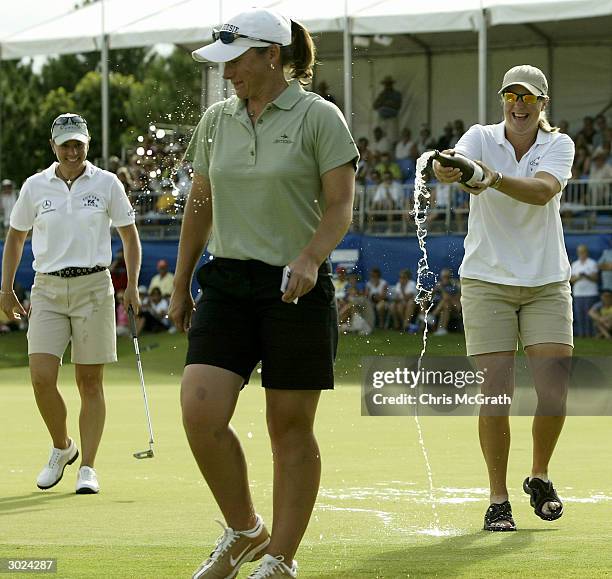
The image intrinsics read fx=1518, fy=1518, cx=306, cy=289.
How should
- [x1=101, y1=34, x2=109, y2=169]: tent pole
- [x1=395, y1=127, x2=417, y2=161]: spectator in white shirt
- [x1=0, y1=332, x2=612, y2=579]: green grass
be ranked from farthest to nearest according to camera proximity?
[x1=101, y1=34, x2=109, y2=169]: tent pole → [x1=395, y1=127, x2=417, y2=161]: spectator in white shirt → [x1=0, y1=332, x2=612, y2=579]: green grass

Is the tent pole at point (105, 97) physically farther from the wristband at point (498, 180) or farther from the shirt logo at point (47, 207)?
the wristband at point (498, 180)

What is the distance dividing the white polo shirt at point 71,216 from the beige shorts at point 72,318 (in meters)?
0.12

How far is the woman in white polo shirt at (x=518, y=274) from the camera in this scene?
7.27m

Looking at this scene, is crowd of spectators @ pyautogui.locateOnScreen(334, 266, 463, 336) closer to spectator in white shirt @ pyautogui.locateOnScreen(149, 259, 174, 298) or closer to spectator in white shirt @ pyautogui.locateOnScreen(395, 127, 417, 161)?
spectator in white shirt @ pyautogui.locateOnScreen(149, 259, 174, 298)

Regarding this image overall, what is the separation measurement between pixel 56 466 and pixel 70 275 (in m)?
1.12

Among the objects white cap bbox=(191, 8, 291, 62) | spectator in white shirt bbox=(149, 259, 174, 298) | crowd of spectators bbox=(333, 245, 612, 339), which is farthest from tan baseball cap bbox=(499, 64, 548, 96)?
spectator in white shirt bbox=(149, 259, 174, 298)

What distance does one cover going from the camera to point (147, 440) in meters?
11.3

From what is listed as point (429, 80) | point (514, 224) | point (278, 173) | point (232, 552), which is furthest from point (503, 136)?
point (429, 80)

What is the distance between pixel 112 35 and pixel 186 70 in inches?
1059

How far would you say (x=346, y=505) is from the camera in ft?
25.5

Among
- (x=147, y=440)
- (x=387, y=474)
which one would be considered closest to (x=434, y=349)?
(x=147, y=440)

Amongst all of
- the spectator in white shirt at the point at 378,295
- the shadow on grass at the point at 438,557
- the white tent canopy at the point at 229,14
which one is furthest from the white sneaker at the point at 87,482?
the white tent canopy at the point at 229,14

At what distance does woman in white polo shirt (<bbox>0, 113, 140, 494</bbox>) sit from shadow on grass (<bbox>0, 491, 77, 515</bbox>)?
0.37 m

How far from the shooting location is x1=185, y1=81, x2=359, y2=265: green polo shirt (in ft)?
18.3
